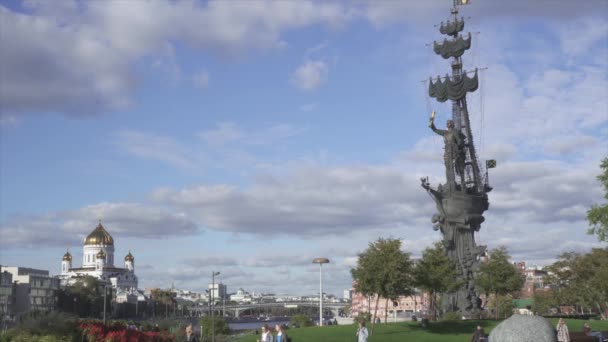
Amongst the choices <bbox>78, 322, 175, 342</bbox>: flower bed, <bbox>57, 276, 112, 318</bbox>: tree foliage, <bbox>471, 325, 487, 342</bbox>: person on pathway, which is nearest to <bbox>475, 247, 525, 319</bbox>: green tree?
<bbox>471, 325, 487, 342</bbox>: person on pathway

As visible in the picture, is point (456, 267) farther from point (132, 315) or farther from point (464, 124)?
point (132, 315)

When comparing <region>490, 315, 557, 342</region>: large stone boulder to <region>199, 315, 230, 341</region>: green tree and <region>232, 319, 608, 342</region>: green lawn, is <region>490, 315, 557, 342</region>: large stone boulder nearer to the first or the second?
<region>232, 319, 608, 342</region>: green lawn

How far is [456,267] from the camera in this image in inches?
2881

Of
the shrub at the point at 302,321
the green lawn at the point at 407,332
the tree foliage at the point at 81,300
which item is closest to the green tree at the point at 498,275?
the green lawn at the point at 407,332

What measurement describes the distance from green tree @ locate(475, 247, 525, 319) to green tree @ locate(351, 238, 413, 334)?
2293 centimetres

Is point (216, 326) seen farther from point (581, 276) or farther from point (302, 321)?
point (581, 276)

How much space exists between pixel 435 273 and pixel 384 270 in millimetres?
11684

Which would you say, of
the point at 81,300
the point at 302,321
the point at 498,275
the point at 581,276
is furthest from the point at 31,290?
Result: the point at 581,276

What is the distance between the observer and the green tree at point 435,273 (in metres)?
59.5

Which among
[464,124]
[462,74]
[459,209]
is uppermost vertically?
[462,74]

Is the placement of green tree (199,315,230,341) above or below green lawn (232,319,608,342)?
below

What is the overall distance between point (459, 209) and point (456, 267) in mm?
6520

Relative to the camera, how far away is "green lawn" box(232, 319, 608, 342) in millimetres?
46081

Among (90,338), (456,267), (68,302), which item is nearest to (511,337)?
(90,338)
